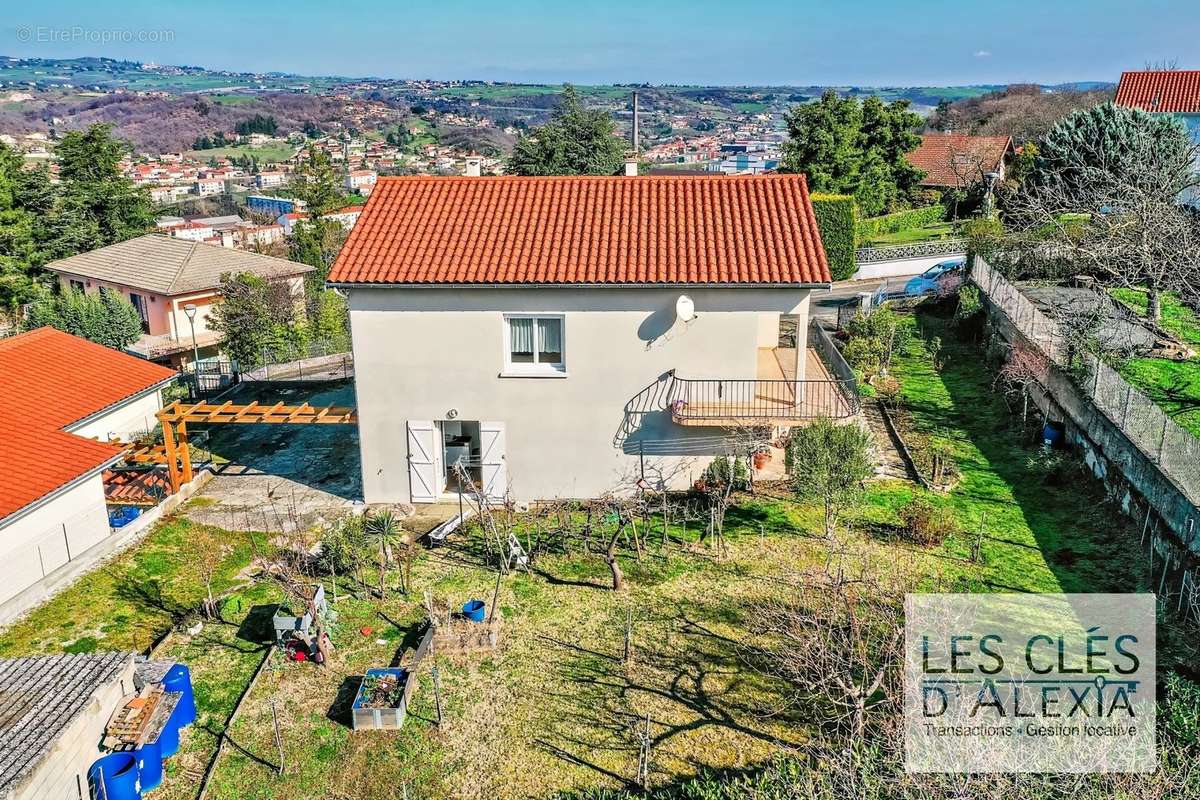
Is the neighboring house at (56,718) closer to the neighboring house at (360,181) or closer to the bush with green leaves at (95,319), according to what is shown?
the bush with green leaves at (95,319)

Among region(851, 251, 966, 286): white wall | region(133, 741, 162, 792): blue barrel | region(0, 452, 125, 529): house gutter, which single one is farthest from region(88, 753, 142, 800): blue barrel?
region(851, 251, 966, 286): white wall

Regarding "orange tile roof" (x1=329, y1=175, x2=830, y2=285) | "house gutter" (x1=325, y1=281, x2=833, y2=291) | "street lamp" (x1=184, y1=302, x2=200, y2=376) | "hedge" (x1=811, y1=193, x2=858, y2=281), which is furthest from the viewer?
"hedge" (x1=811, y1=193, x2=858, y2=281)

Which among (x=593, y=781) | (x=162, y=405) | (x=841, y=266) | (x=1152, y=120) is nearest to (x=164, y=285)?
(x=162, y=405)

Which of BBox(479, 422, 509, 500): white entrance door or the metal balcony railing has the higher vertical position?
the metal balcony railing

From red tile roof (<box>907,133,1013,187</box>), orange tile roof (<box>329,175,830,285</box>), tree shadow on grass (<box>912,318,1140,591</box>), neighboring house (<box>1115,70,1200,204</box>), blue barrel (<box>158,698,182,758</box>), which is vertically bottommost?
blue barrel (<box>158,698,182,758</box>)

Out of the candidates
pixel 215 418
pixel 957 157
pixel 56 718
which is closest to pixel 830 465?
pixel 56 718

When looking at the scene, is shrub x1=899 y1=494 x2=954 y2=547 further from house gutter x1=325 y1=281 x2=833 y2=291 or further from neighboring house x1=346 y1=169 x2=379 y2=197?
neighboring house x1=346 y1=169 x2=379 y2=197

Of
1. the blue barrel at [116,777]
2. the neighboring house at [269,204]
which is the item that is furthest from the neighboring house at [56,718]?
the neighboring house at [269,204]
